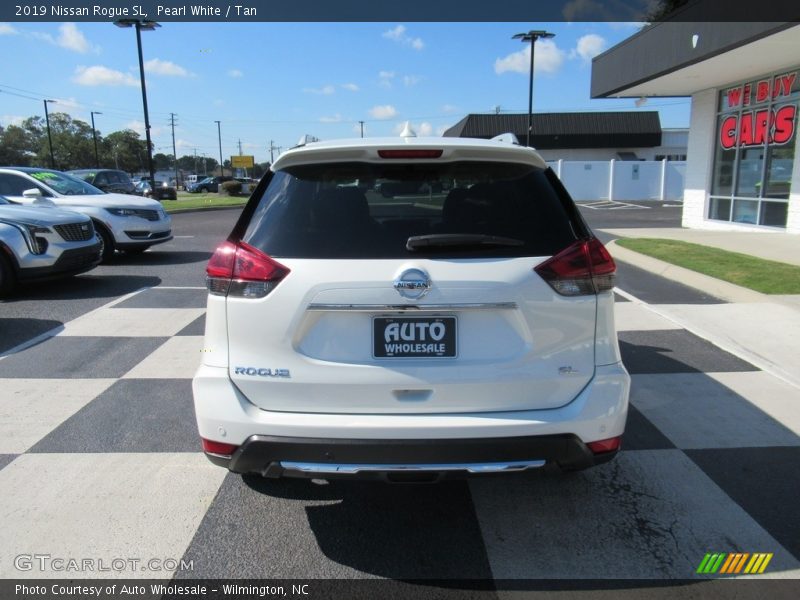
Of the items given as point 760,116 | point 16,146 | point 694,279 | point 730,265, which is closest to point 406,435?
point 694,279

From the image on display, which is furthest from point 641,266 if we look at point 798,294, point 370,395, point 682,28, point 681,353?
point 370,395

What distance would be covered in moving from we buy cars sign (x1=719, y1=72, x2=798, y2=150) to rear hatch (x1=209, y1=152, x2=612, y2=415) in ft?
46.5

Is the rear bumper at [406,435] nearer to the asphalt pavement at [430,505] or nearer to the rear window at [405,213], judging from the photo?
the asphalt pavement at [430,505]

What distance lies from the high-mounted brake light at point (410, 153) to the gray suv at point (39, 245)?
6.92 meters

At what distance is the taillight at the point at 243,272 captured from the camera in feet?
8.39

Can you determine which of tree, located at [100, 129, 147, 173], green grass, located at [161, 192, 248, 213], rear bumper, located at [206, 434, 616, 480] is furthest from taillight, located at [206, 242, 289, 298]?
tree, located at [100, 129, 147, 173]

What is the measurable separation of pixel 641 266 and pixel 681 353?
5023mm

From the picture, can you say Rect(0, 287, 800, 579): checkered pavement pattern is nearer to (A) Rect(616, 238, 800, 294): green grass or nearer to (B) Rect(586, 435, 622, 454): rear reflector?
(B) Rect(586, 435, 622, 454): rear reflector

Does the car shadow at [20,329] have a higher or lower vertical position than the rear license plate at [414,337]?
lower

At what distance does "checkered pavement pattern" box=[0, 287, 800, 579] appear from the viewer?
273 centimetres

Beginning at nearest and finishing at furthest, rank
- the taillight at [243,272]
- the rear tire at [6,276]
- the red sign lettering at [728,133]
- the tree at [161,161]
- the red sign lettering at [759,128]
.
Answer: the taillight at [243,272]
the rear tire at [6,276]
the red sign lettering at [759,128]
the red sign lettering at [728,133]
the tree at [161,161]

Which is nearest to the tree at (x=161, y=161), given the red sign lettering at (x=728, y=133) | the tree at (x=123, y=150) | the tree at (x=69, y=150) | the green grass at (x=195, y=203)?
the tree at (x=123, y=150)

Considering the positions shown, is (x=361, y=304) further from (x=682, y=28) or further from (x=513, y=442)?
(x=682, y=28)

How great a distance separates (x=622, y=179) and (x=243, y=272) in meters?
36.1
